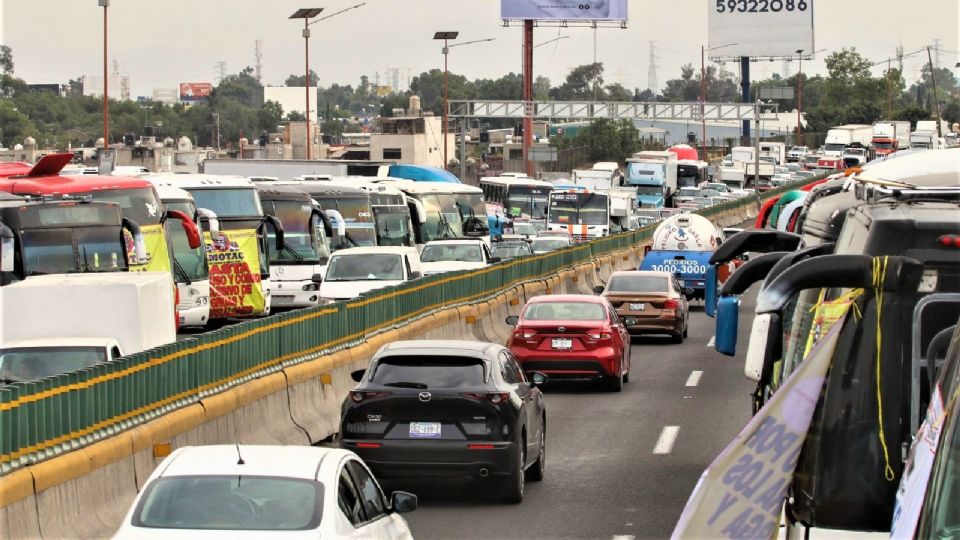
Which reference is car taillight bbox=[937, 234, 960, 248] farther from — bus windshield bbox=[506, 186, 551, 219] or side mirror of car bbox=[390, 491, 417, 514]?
bus windshield bbox=[506, 186, 551, 219]

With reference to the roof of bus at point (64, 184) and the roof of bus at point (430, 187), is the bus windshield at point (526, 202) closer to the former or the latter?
the roof of bus at point (430, 187)

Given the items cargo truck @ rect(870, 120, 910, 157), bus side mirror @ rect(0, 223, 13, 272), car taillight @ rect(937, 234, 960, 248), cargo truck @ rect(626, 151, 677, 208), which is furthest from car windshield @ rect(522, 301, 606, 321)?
cargo truck @ rect(870, 120, 910, 157)

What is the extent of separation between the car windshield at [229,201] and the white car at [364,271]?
149 inches

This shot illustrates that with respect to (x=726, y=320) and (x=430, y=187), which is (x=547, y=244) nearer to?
(x=430, y=187)

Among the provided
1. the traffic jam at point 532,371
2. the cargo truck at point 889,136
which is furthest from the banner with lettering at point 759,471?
the cargo truck at point 889,136

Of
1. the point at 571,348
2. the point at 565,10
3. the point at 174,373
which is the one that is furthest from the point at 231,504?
the point at 565,10

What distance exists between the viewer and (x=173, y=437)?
1545 centimetres

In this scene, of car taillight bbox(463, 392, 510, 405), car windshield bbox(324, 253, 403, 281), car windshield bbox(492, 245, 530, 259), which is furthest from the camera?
car windshield bbox(492, 245, 530, 259)

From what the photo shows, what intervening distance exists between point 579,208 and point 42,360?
5219cm

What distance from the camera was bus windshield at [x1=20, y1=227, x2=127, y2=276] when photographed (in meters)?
27.5

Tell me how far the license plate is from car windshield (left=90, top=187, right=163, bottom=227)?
50.1 ft

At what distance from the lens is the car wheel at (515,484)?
16781 millimetres

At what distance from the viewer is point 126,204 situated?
3114 cm

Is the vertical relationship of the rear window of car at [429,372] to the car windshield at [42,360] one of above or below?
above
